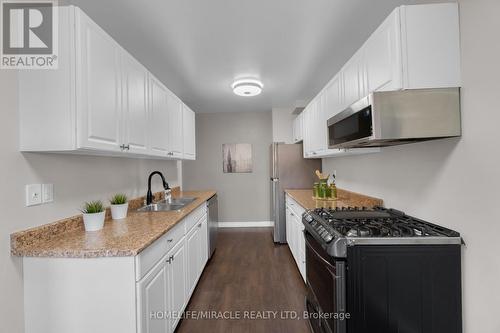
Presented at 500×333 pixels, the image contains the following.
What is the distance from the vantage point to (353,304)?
49.6 inches

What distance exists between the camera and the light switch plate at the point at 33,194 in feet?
4.24

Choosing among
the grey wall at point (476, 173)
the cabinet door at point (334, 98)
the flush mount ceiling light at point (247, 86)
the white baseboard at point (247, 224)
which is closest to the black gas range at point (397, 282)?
the grey wall at point (476, 173)

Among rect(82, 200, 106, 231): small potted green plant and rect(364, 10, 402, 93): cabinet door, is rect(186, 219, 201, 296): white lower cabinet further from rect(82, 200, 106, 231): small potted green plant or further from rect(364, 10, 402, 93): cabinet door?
rect(364, 10, 402, 93): cabinet door

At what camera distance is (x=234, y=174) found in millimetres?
5262

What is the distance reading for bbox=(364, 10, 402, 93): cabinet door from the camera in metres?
1.28

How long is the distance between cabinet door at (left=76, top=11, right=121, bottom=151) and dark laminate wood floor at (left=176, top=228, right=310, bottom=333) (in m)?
1.67

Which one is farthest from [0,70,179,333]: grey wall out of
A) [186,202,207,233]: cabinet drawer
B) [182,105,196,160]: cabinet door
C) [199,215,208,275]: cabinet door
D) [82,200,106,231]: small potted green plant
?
[182,105,196,160]: cabinet door

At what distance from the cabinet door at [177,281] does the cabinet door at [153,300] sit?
79 mm

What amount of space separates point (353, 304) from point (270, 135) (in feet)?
13.9

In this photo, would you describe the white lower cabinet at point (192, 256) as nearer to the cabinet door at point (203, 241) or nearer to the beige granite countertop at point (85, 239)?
the cabinet door at point (203, 241)

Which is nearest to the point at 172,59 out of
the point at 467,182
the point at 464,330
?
the point at 467,182

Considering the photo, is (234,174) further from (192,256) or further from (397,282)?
(397,282)

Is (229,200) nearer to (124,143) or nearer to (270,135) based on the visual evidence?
(270,135)
